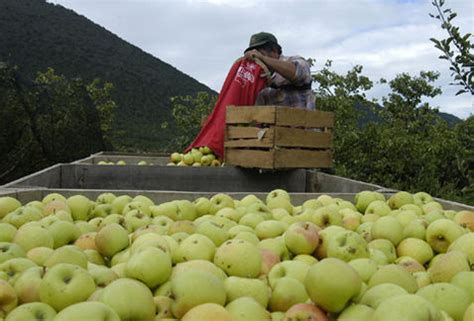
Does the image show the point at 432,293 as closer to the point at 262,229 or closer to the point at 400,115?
the point at 262,229

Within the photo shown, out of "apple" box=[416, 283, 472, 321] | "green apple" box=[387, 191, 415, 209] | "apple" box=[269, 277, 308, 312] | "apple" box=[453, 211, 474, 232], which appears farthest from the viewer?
"green apple" box=[387, 191, 415, 209]

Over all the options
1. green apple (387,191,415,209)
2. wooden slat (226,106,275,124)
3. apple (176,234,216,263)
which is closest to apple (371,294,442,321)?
apple (176,234,216,263)

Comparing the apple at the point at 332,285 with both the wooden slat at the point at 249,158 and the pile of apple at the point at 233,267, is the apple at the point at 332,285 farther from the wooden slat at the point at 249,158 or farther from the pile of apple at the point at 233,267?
the wooden slat at the point at 249,158

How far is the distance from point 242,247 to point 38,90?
9021mm

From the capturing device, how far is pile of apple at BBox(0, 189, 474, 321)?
1538 millimetres

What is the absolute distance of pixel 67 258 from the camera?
1.93 m

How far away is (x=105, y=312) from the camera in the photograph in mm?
1405

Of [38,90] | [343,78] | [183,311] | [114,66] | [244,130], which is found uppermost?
[114,66]

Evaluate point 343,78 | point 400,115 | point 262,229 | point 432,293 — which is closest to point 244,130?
point 262,229

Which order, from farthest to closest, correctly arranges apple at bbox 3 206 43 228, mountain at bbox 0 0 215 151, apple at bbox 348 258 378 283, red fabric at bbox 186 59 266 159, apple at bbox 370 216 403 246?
mountain at bbox 0 0 215 151 < red fabric at bbox 186 59 266 159 < apple at bbox 3 206 43 228 < apple at bbox 370 216 403 246 < apple at bbox 348 258 378 283

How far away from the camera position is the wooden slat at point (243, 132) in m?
5.06

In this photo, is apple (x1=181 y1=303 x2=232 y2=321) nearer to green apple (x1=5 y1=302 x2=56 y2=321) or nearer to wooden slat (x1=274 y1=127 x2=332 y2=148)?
green apple (x1=5 y1=302 x2=56 y2=321)

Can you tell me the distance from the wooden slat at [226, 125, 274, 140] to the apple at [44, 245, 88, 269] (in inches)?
127

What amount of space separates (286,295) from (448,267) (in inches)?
24.9
